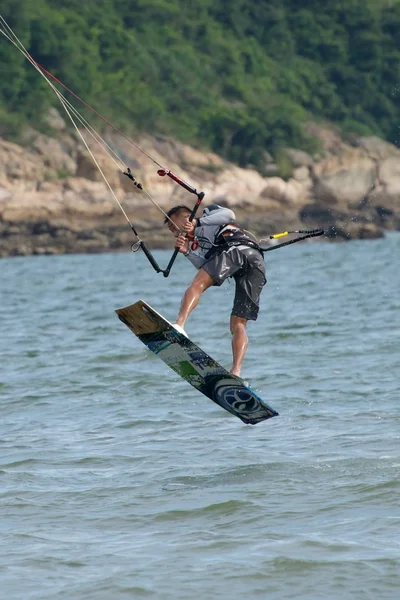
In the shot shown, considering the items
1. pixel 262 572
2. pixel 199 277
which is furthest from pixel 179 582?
pixel 199 277

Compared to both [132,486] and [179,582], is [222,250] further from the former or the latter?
[179,582]

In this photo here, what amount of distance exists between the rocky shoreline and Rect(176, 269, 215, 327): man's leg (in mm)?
46514

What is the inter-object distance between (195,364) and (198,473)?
3.96 ft

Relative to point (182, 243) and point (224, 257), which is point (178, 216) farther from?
point (224, 257)

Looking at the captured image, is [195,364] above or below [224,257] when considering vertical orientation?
below

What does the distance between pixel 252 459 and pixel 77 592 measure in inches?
137

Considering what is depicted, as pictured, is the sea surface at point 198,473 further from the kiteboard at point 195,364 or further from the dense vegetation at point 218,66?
the dense vegetation at point 218,66

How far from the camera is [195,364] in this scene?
1070 cm

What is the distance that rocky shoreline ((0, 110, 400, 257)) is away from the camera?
57.9 metres

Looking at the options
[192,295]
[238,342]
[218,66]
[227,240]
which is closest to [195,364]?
[238,342]

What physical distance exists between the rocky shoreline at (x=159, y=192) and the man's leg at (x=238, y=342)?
46320mm

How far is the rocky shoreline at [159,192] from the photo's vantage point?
57.9 metres

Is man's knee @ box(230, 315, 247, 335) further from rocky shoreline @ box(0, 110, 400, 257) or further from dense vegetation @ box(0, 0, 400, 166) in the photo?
dense vegetation @ box(0, 0, 400, 166)

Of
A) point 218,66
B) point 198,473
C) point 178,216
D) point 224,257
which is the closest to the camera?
point 198,473
